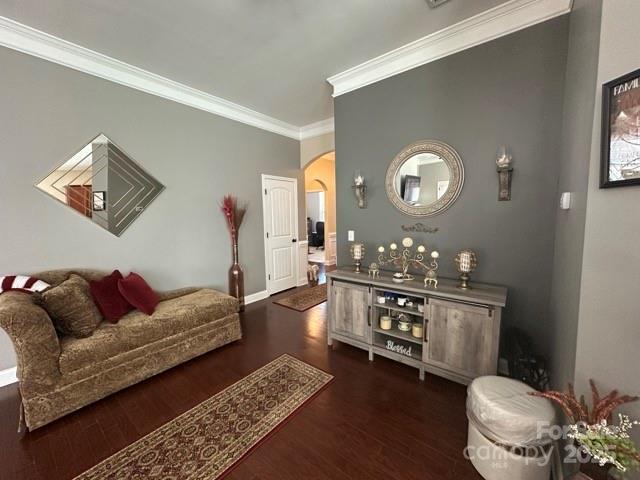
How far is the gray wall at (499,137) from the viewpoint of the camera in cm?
195

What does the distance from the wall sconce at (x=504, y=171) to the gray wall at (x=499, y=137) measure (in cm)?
5

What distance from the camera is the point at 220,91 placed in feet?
10.9

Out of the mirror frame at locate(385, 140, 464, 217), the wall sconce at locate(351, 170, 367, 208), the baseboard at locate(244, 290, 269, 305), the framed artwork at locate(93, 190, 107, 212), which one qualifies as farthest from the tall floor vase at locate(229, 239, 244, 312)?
the mirror frame at locate(385, 140, 464, 217)

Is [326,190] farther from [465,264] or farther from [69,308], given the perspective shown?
[69,308]

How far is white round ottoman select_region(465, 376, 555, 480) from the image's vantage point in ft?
3.97

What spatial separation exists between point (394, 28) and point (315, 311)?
11.3 ft

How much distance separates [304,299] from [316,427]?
102 inches

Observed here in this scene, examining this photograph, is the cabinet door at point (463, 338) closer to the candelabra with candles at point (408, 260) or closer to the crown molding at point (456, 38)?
the candelabra with candles at point (408, 260)

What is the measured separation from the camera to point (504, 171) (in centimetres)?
206

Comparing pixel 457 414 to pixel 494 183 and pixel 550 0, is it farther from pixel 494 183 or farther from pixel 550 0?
pixel 550 0

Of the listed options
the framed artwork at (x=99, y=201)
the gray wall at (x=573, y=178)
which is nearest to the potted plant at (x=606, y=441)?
the gray wall at (x=573, y=178)

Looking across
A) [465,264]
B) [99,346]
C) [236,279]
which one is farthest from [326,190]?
[99,346]

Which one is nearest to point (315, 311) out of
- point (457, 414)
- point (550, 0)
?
point (457, 414)

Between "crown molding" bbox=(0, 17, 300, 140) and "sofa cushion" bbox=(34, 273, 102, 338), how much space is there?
2121mm
